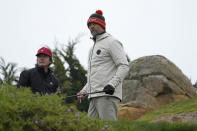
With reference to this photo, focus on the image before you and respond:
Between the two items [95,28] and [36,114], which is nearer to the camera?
[36,114]

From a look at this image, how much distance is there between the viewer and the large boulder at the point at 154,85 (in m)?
10.9

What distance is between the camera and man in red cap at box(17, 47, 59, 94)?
14.9 feet

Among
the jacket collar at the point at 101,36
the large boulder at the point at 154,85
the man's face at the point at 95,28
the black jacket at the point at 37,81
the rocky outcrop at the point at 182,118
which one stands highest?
the man's face at the point at 95,28

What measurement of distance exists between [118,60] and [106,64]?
0.20m

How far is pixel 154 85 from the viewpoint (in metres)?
11.2

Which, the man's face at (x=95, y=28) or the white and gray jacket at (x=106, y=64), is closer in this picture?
the white and gray jacket at (x=106, y=64)

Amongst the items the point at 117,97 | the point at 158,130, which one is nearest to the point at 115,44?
the point at 117,97

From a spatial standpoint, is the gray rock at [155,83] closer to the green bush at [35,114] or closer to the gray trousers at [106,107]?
the gray trousers at [106,107]

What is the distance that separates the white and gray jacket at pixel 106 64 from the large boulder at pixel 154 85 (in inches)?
245

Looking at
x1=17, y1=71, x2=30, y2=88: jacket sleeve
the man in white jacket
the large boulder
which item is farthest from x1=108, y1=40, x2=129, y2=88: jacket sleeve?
the large boulder

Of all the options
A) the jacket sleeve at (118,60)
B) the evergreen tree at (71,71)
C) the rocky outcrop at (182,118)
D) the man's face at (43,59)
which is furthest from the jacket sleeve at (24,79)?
the evergreen tree at (71,71)

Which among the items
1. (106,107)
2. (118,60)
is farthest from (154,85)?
(106,107)

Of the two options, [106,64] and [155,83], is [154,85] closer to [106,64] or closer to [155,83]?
[155,83]

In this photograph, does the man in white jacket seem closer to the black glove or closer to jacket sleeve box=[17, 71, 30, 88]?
the black glove
